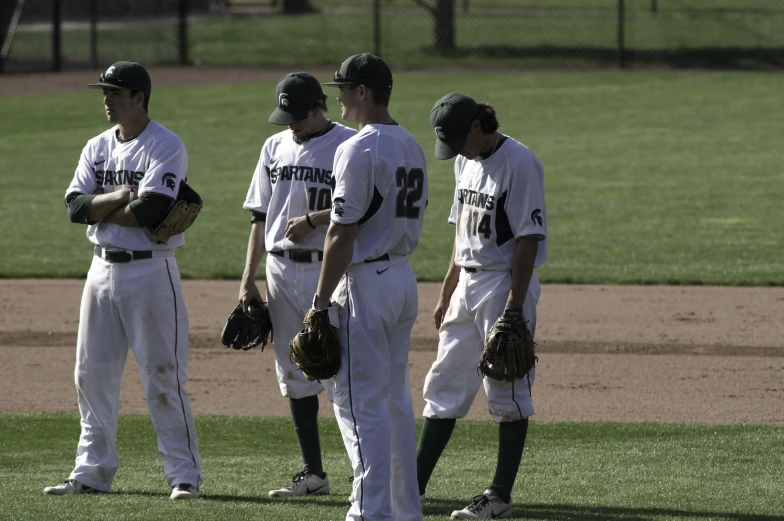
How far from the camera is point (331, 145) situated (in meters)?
6.22

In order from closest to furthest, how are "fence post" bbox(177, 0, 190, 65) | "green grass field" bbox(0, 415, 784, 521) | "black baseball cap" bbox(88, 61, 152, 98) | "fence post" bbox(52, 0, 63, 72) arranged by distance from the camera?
1. "green grass field" bbox(0, 415, 784, 521)
2. "black baseball cap" bbox(88, 61, 152, 98)
3. "fence post" bbox(52, 0, 63, 72)
4. "fence post" bbox(177, 0, 190, 65)

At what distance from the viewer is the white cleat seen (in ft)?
19.3

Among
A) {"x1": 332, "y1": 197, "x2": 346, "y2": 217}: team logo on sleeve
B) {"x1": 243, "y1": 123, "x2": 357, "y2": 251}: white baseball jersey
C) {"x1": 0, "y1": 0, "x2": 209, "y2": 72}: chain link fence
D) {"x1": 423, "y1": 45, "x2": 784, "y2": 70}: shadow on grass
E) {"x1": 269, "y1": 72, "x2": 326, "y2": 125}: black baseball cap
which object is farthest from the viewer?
{"x1": 0, "y1": 0, "x2": 209, "y2": 72}: chain link fence

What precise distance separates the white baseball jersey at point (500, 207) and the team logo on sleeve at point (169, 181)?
4.55ft

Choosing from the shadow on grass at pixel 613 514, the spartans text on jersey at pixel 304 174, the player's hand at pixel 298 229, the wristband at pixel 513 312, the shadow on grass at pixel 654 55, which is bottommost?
the shadow on grass at pixel 654 55

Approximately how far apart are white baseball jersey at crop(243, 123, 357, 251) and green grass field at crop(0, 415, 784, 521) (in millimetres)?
1310

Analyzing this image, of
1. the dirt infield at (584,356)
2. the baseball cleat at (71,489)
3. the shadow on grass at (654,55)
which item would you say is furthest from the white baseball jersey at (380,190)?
→ the shadow on grass at (654,55)

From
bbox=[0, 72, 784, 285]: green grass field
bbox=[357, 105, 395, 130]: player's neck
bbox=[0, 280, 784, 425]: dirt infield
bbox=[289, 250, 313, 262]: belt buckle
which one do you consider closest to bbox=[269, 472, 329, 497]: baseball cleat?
bbox=[289, 250, 313, 262]: belt buckle

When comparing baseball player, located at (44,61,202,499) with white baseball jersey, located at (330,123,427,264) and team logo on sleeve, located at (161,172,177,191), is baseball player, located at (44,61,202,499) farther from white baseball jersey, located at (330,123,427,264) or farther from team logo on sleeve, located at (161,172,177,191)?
white baseball jersey, located at (330,123,427,264)

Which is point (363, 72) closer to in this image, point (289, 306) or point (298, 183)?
point (298, 183)

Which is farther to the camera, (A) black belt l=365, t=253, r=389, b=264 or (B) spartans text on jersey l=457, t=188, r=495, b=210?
(B) spartans text on jersey l=457, t=188, r=495, b=210

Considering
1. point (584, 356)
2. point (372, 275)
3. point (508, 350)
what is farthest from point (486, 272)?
point (584, 356)

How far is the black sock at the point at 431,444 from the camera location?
5906mm

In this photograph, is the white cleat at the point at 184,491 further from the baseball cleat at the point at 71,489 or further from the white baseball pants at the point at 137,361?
the baseball cleat at the point at 71,489
